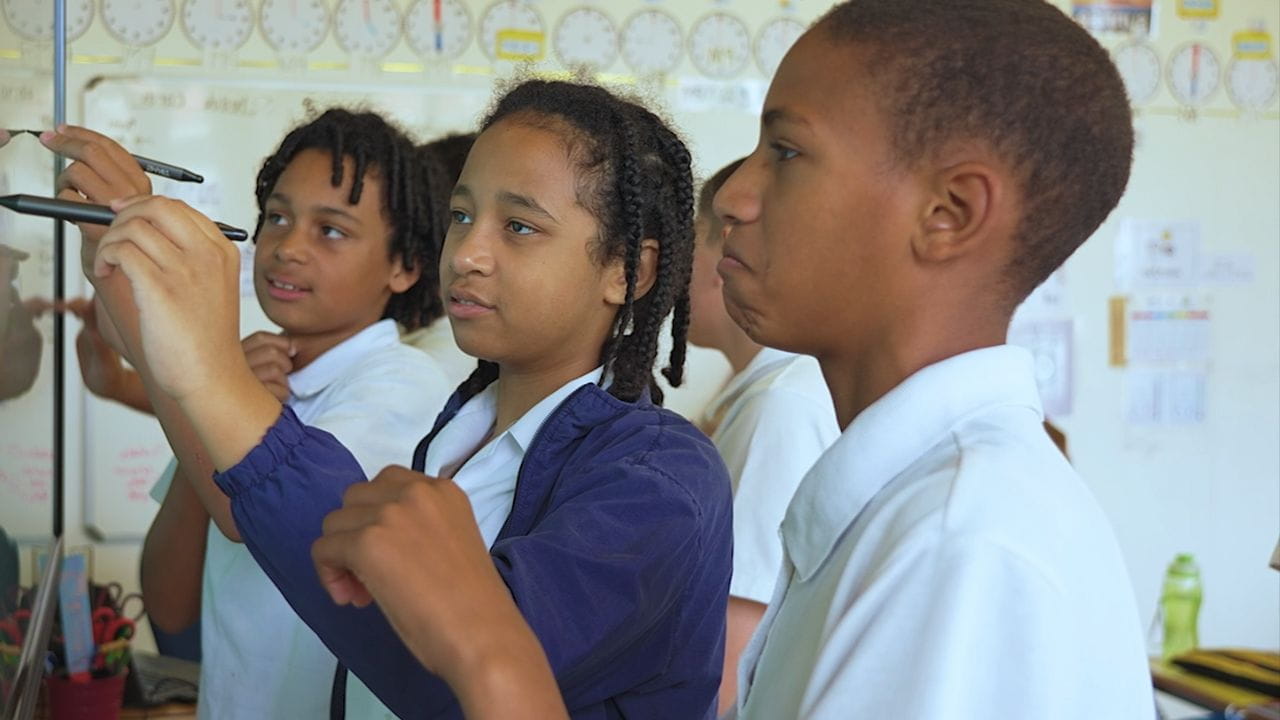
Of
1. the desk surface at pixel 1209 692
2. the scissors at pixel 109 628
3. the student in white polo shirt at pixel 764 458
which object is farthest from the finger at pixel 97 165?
the desk surface at pixel 1209 692

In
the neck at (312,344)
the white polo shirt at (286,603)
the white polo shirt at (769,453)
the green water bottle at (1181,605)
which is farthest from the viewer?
the green water bottle at (1181,605)

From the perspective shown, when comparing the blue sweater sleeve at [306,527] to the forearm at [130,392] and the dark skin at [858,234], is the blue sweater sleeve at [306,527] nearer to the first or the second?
the dark skin at [858,234]

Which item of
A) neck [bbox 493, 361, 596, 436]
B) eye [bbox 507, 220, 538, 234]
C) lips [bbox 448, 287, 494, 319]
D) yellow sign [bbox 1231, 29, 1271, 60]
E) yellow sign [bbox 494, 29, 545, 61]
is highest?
yellow sign [bbox 1231, 29, 1271, 60]

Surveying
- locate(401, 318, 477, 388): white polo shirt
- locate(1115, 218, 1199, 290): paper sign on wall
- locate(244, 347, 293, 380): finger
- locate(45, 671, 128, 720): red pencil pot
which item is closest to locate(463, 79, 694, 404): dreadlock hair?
locate(244, 347, 293, 380): finger

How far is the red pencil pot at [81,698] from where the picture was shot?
1787mm

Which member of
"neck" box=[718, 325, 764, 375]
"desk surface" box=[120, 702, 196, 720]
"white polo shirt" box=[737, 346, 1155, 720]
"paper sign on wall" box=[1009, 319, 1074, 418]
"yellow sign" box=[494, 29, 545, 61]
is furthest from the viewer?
"paper sign on wall" box=[1009, 319, 1074, 418]

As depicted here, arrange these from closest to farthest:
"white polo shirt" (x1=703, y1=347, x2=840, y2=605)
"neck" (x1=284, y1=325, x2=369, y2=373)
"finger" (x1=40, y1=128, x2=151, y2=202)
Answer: "finger" (x1=40, y1=128, x2=151, y2=202)
"neck" (x1=284, y1=325, x2=369, y2=373)
"white polo shirt" (x1=703, y1=347, x2=840, y2=605)

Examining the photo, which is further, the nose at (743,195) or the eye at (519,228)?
the eye at (519,228)

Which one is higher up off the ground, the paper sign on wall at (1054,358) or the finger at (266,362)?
the finger at (266,362)

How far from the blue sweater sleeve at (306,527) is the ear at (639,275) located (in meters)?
0.39

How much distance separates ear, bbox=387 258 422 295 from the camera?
1.62m

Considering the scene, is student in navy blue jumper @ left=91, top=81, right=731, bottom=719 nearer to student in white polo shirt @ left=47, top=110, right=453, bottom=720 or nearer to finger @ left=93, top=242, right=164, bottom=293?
finger @ left=93, top=242, right=164, bottom=293

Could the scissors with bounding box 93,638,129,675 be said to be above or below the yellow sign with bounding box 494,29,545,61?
below

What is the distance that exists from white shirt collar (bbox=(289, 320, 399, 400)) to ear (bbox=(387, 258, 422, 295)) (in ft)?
0.27
